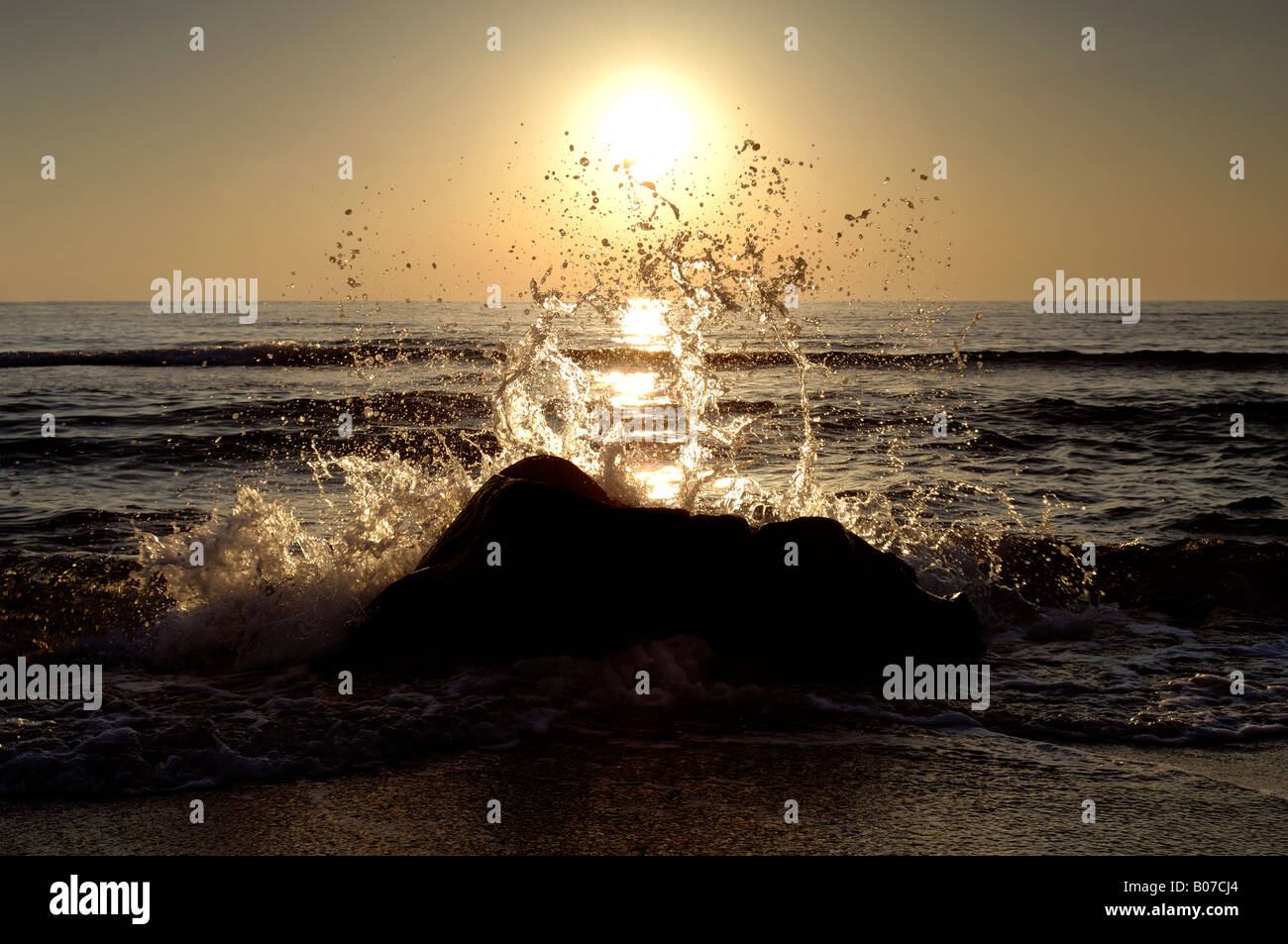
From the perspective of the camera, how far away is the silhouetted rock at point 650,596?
5.51 metres

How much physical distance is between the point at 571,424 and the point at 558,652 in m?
3.90

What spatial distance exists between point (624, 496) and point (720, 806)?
4.06m

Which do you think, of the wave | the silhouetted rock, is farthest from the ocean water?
the wave

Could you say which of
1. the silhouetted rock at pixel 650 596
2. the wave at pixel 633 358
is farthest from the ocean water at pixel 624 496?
the wave at pixel 633 358

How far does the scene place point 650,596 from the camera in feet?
18.5

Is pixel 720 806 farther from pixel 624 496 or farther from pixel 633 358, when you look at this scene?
pixel 633 358

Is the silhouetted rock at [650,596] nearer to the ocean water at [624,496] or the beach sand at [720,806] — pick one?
the ocean water at [624,496]

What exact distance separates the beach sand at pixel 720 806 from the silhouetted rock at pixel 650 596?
119 centimetres

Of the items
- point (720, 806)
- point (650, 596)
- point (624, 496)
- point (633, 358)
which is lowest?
point (720, 806)

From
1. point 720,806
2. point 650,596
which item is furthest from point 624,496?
point 720,806

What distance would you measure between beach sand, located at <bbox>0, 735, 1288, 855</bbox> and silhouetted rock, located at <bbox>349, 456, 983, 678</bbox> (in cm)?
119

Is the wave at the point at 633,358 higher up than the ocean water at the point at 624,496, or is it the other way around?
the wave at the point at 633,358

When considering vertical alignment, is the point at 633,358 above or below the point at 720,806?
above
